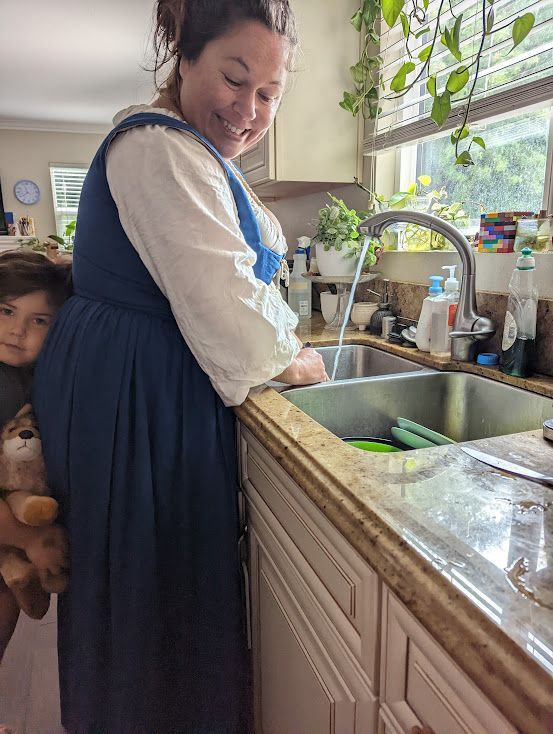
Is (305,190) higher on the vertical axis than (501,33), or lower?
lower

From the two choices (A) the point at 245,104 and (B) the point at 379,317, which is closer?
(A) the point at 245,104

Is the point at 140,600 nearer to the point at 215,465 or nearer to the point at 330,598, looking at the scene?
the point at 215,465

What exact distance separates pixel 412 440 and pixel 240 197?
51 cm

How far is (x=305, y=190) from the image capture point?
2117 millimetres

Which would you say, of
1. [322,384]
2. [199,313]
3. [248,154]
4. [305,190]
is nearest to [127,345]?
[199,313]

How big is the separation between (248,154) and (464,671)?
1870 mm

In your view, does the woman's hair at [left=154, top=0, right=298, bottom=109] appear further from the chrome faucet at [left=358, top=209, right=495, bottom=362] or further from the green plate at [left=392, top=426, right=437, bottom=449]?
the green plate at [left=392, top=426, right=437, bottom=449]

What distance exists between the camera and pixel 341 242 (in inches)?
64.5

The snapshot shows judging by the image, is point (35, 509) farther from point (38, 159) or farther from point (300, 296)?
point (38, 159)

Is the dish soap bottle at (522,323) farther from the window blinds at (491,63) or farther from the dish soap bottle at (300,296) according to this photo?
the dish soap bottle at (300,296)

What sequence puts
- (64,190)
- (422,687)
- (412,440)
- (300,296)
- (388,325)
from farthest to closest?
(64,190), (300,296), (388,325), (412,440), (422,687)

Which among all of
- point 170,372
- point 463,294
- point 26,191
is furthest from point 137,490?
point 26,191

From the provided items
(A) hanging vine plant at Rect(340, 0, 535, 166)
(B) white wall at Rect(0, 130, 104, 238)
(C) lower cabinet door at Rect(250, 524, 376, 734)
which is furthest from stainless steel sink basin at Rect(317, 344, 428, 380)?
(B) white wall at Rect(0, 130, 104, 238)

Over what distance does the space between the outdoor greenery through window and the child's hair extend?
41.5 inches
